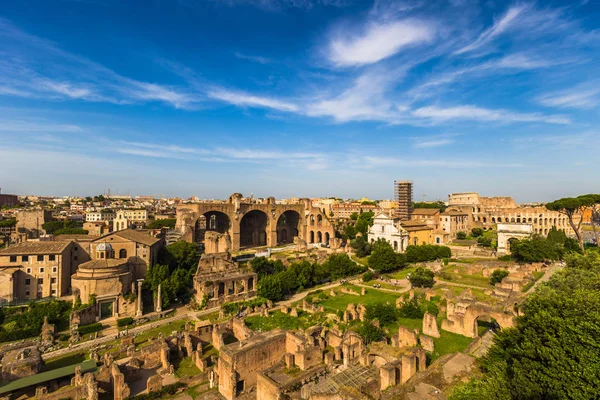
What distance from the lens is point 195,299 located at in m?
35.1

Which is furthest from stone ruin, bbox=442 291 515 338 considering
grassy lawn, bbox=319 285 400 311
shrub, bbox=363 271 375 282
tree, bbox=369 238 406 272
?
tree, bbox=369 238 406 272

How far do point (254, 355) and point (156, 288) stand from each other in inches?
743

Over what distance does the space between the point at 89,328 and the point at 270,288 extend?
1627 cm

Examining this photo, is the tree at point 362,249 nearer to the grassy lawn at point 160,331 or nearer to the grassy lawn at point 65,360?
the grassy lawn at point 160,331

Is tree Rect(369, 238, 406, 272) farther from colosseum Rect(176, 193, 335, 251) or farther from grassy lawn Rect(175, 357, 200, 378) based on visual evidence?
grassy lawn Rect(175, 357, 200, 378)

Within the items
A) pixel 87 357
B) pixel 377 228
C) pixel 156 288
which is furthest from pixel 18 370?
pixel 377 228

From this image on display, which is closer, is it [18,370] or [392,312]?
[18,370]

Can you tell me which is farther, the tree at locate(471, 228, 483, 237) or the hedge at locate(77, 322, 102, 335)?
the tree at locate(471, 228, 483, 237)

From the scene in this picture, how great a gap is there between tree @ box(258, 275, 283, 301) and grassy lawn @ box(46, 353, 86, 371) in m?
16.0

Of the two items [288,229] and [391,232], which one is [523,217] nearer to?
[391,232]

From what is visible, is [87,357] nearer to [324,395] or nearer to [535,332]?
[324,395]

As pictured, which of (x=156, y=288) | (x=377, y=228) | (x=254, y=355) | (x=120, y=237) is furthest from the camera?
(x=377, y=228)

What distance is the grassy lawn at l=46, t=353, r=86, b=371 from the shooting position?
22.6 meters

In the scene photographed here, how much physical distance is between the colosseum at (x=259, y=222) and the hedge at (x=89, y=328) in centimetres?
2969
